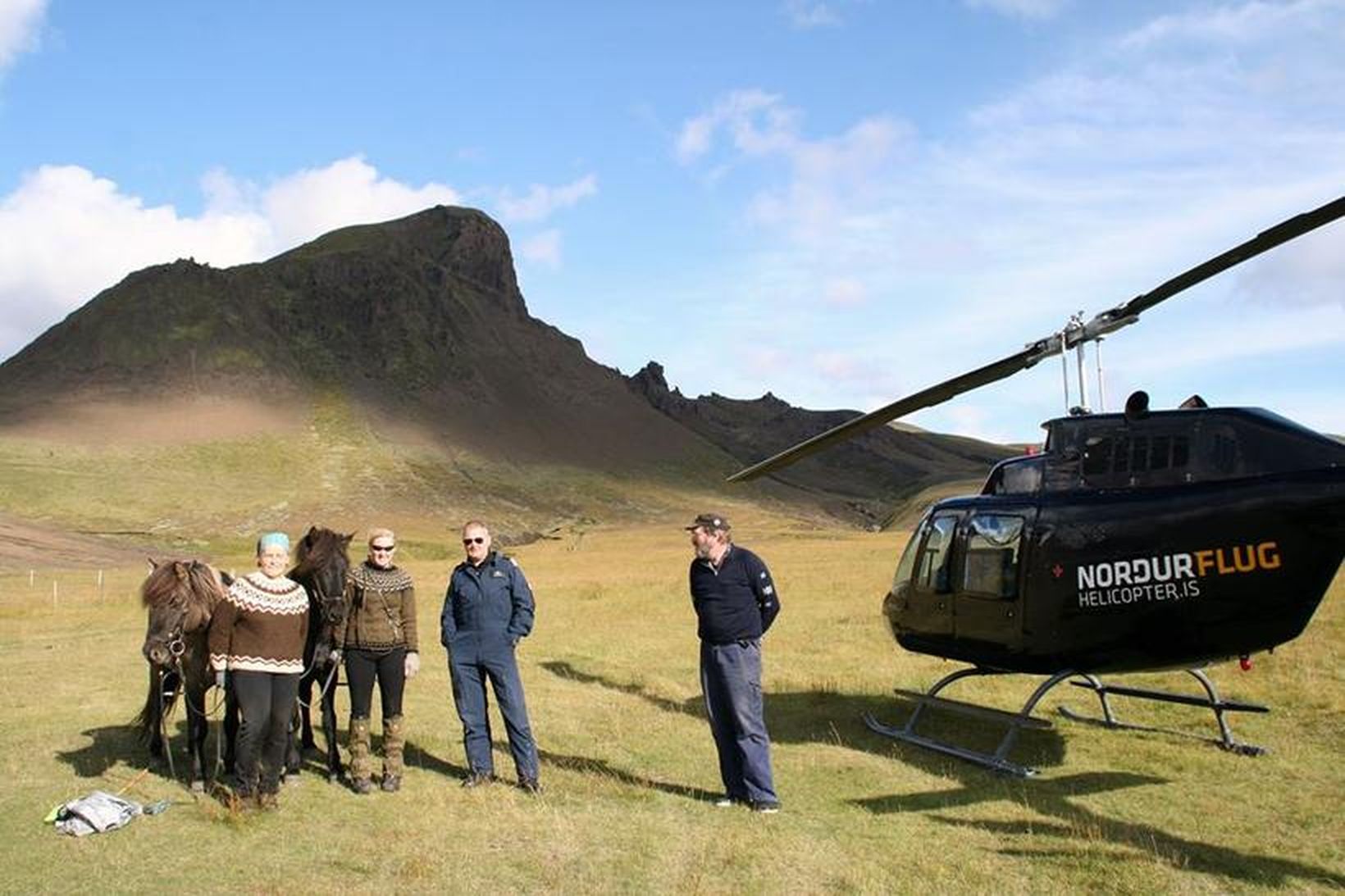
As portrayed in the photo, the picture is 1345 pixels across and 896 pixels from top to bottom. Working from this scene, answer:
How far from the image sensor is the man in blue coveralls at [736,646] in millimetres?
8148

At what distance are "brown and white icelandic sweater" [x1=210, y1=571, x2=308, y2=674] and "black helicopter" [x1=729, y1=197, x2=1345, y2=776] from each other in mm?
4797

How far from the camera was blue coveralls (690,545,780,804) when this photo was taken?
321 inches

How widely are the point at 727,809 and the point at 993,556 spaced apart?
373cm

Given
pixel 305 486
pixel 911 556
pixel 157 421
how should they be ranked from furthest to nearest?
pixel 157 421
pixel 305 486
pixel 911 556

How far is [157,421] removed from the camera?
117 m

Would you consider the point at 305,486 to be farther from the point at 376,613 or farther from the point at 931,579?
the point at 931,579

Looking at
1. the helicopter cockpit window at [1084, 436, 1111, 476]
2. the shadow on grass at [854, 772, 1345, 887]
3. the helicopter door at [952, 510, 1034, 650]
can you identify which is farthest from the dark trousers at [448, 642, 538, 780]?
the helicopter cockpit window at [1084, 436, 1111, 476]

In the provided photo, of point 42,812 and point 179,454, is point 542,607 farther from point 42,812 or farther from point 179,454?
point 179,454

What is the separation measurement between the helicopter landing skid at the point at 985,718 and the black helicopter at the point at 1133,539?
3 centimetres

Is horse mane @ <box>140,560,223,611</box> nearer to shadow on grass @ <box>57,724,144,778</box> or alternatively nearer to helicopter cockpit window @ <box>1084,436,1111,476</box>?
shadow on grass @ <box>57,724,144,778</box>

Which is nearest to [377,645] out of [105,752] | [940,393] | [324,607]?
[324,607]

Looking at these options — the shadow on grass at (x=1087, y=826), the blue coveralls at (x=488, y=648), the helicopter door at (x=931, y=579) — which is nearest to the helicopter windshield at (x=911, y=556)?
the helicopter door at (x=931, y=579)

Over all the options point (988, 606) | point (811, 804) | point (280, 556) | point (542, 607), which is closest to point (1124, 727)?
point (988, 606)

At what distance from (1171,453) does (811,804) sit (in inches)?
176
